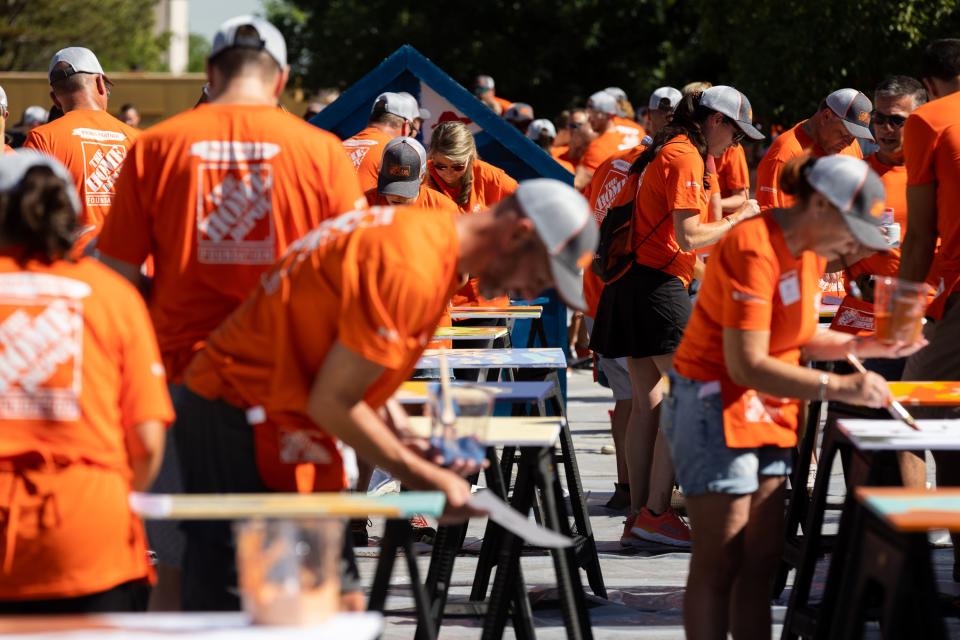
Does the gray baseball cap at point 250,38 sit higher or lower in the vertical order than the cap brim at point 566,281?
higher

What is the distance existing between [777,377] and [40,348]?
1976 mm

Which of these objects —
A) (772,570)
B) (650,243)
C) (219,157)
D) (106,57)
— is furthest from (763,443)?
(106,57)

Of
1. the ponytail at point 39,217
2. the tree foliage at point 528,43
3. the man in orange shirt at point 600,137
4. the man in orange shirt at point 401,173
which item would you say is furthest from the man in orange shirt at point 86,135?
the tree foliage at point 528,43

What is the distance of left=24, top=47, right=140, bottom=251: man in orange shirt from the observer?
636cm

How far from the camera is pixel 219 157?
14.1 feet

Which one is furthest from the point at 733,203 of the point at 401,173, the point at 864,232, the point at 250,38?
the point at 250,38

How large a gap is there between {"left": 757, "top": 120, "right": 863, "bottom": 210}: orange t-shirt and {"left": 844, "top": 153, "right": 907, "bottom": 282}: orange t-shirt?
3.28 feet

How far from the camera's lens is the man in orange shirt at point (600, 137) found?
1272cm

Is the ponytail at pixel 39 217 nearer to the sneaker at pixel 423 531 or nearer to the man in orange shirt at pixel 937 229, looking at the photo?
the man in orange shirt at pixel 937 229

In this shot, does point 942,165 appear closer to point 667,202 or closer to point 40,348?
point 667,202

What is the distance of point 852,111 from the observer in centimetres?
741

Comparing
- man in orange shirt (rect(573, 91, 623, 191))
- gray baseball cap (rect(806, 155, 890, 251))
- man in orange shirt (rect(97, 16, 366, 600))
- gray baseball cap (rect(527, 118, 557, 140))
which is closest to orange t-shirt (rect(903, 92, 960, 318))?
gray baseball cap (rect(806, 155, 890, 251))

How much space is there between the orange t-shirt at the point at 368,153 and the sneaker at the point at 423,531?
5.90 feet

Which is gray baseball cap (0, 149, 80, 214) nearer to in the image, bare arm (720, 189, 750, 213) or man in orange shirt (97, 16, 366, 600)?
man in orange shirt (97, 16, 366, 600)
